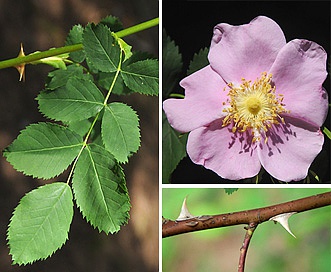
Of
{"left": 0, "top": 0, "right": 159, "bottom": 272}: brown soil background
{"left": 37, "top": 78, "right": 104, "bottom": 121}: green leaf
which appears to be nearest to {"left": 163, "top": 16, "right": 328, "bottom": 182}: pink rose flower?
{"left": 37, "top": 78, "right": 104, "bottom": 121}: green leaf

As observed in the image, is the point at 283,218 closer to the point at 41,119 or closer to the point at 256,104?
the point at 256,104

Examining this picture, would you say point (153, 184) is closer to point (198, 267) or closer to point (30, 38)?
point (30, 38)

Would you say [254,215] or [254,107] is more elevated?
[254,107]

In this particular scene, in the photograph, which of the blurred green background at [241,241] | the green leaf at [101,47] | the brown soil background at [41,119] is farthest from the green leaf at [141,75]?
the brown soil background at [41,119]

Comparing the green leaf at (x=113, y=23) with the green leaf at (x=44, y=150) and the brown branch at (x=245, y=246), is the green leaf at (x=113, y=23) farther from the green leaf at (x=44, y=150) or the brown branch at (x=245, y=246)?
the brown branch at (x=245, y=246)

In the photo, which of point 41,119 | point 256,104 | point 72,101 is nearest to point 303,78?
point 256,104

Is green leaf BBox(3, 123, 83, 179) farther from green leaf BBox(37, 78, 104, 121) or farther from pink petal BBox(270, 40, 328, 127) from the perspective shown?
pink petal BBox(270, 40, 328, 127)
